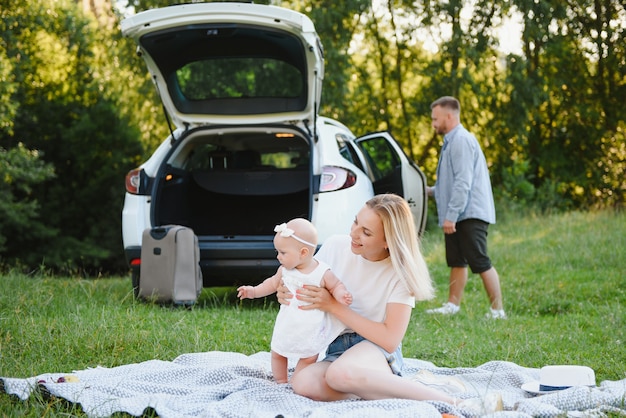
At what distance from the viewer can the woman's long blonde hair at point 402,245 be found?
327 cm

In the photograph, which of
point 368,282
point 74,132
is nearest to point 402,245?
point 368,282

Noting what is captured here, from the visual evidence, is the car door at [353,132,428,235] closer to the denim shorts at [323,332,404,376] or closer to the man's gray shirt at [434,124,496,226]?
the man's gray shirt at [434,124,496,226]

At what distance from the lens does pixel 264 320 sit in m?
5.42

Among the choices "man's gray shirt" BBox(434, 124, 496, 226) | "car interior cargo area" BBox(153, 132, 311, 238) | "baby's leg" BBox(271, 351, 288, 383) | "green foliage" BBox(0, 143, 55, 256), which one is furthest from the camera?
"green foliage" BBox(0, 143, 55, 256)

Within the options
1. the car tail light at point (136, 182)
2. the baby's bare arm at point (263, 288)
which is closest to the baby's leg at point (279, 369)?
the baby's bare arm at point (263, 288)

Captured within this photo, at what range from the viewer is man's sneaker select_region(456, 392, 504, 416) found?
3131 millimetres

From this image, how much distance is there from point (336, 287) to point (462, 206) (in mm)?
2802

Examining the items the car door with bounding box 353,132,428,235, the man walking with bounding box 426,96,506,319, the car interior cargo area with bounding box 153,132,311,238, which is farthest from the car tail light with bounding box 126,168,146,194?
the man walking with bounding box 426,96,506,319

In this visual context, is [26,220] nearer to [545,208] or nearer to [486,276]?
[545,208]

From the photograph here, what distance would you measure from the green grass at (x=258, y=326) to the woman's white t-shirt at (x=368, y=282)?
3.59 ft

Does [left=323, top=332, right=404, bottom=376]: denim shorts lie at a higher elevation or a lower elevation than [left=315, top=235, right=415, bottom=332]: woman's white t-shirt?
lower

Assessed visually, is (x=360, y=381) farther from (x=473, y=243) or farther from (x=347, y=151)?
(x=347, y=151)

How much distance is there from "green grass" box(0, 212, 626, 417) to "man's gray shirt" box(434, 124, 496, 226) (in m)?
0.77

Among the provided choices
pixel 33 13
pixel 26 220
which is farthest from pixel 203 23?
pixel 33 13
